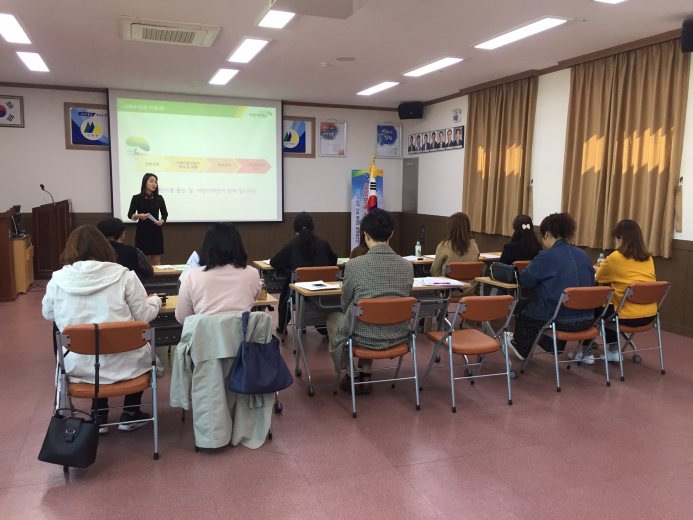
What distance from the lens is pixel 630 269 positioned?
408 cm

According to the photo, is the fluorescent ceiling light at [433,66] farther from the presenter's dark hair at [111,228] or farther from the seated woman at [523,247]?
the presenter's dark hair at [111,228]

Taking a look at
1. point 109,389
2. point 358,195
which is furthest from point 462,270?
point 358,195

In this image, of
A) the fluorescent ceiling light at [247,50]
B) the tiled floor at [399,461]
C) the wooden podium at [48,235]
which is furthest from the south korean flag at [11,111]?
the tiled floor at [399,461]

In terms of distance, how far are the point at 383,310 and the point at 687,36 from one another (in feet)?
13.1

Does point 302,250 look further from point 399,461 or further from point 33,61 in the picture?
point 33,61

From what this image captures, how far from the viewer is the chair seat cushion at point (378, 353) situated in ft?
10.7

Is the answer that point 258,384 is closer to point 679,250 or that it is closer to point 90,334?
point 90,334

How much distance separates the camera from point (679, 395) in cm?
370

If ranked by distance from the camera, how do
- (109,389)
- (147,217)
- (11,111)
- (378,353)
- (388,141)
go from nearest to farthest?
(109,389)
(378,353)
(147,217)
(11,111)
(388,141)

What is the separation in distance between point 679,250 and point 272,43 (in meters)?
4.75

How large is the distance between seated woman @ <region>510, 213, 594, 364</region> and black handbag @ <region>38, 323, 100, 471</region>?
300 cm

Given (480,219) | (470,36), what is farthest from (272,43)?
(480,219)

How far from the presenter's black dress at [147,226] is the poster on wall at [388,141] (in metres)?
4.99

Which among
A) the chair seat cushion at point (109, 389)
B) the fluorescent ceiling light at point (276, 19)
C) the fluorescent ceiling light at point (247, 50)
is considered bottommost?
the chair seat cushion at point (109, 389)
